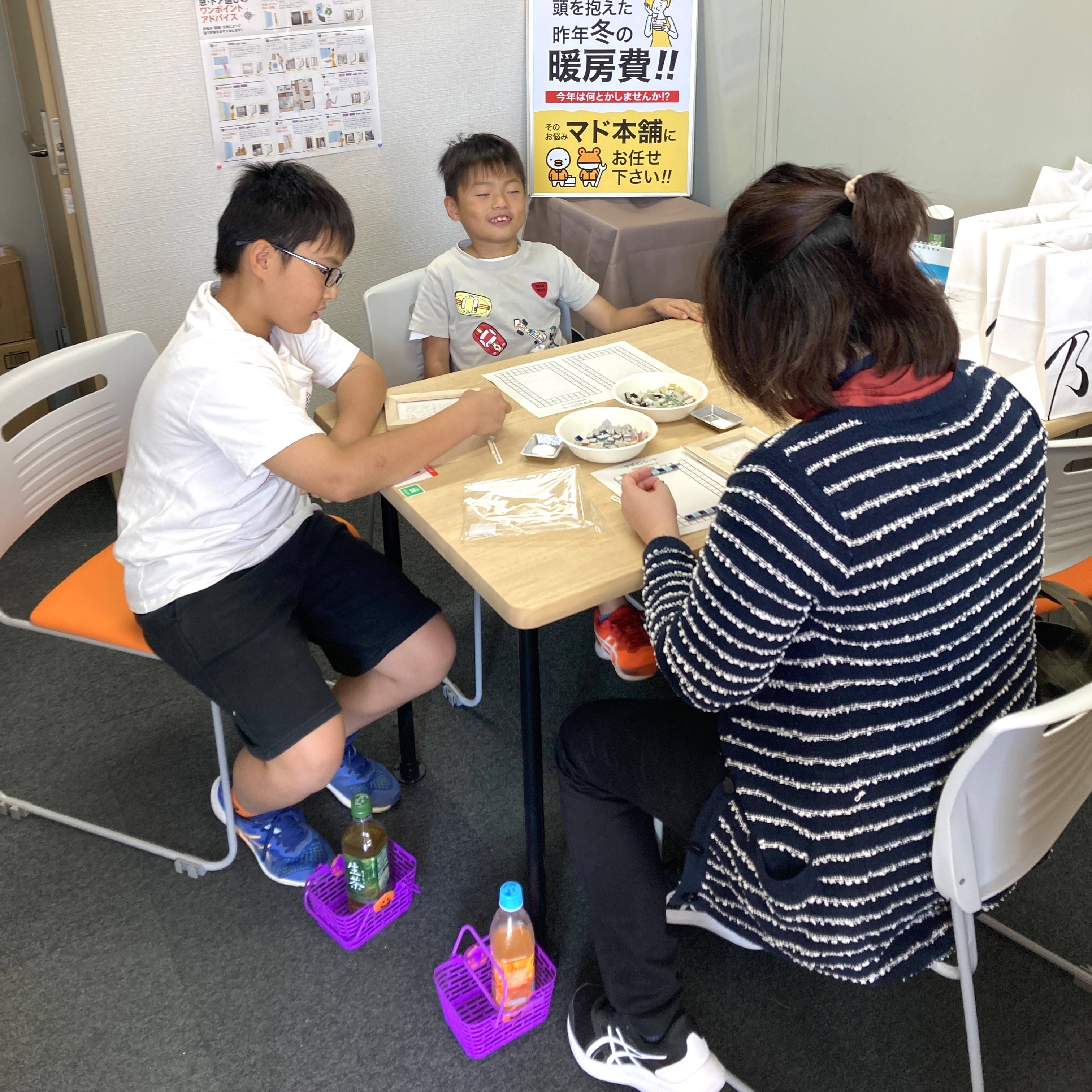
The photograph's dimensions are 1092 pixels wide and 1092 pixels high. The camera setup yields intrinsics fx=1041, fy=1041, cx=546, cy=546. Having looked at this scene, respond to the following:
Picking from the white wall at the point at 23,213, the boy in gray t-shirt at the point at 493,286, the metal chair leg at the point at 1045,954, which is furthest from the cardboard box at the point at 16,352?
the metal chair leg at the point at 1045,954

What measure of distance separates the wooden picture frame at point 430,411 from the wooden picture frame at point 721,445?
0.34 m

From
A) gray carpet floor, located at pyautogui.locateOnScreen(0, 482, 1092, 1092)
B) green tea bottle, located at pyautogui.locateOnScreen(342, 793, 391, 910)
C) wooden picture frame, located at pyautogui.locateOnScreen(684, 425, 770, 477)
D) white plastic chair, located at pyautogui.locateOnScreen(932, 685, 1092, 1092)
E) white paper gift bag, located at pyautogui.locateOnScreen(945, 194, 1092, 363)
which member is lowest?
gray carpet floor, located at pyautogui.locateOnScreen(0, 482, 1092, 1092)

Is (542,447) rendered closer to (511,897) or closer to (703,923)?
(511,897)

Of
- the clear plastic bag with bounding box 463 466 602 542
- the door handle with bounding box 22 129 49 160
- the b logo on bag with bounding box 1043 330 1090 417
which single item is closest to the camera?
the clear plastic bag with bounding box 463 466 602 542

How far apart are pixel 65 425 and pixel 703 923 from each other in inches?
53.4

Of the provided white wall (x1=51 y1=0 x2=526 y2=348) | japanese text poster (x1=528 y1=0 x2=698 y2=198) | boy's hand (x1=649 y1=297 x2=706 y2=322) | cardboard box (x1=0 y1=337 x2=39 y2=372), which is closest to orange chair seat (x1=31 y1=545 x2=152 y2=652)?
boy's hand (x1=649 y1=297 x2=706 y2=322)

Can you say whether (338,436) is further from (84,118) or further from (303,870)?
(84,118)

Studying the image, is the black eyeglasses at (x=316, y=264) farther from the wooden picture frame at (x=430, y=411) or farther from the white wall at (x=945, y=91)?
the white wall at (x=945, y=91)

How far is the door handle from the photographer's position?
3041 mm

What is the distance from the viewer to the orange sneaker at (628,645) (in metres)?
1.52

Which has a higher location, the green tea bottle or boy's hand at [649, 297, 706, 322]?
boy's hand at [649, 297, 706, 322]

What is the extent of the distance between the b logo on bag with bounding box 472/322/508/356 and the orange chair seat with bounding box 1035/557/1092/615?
123 cm

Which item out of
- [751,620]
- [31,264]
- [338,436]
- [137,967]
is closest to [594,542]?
[751,620]

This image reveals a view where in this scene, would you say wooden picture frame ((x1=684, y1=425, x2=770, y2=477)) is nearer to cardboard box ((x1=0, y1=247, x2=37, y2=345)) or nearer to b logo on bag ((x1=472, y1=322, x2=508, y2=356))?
b logo on bag ((x1=472, y1=322, x2=508, y2=356))
